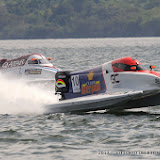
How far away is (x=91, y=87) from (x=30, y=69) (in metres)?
8.05

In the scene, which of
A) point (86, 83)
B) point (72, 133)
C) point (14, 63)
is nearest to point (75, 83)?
point (86, 83)

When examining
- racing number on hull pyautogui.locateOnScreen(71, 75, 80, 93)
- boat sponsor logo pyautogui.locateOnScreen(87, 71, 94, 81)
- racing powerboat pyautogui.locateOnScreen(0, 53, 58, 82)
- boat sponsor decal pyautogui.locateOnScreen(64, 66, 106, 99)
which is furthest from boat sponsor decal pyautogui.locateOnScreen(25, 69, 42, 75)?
boat sponsor logo pyautogui.locateOnScreen(87, 71, 94, 81)

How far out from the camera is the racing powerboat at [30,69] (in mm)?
24672

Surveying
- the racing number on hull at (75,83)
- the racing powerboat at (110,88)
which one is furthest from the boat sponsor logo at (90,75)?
the racing number on hull at (75,83)

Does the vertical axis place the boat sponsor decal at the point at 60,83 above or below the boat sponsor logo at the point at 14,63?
below

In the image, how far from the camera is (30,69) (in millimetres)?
24953

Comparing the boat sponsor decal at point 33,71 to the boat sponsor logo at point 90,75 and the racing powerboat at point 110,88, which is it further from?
the boat sponsor logo at point 90,75

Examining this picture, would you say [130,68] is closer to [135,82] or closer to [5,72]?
[135,82]

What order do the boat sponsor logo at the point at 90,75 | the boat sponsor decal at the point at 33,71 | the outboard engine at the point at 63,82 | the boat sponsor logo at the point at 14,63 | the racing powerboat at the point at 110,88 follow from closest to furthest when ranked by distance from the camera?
the racing powerboat at the point at 110,88
the boat sponsor logo at the point at 90,75
the outboard engine at the point at 63,82
the boat sponsor decal at the point at 33,71
the boat sponsor logo at the point at 14,63

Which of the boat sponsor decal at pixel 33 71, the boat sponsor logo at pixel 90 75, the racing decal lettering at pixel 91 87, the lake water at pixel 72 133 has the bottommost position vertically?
the lake water at pixel 72 133

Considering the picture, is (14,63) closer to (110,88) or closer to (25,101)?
(25,101)

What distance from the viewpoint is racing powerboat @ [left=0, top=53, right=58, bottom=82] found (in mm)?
24672

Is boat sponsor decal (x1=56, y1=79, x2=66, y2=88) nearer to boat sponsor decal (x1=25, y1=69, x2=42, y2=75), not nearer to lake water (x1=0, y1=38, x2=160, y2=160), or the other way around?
lake water (x1=0, y1=38, x2=160, y2=160)

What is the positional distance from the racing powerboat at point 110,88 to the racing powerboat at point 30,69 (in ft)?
21.9
